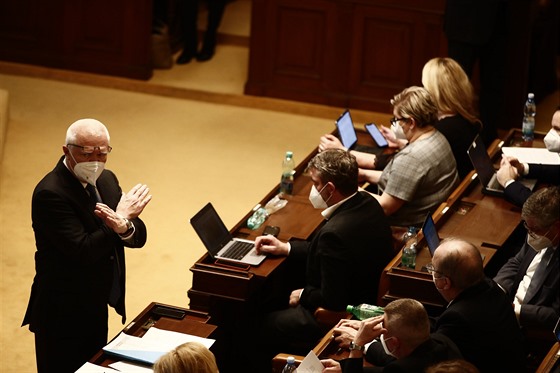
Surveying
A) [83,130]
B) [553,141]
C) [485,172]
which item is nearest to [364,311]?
[83,130]

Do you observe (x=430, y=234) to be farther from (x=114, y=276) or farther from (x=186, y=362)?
(x=186, y=362)

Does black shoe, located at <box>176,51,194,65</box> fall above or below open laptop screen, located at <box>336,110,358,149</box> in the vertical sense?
above

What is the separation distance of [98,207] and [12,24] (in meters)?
6.23

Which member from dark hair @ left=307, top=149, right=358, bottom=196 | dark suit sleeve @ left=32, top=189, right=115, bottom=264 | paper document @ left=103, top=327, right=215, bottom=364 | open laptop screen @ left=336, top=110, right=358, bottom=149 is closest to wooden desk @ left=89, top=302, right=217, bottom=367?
paper document @ left=103, top=327, right=215, bottom=364

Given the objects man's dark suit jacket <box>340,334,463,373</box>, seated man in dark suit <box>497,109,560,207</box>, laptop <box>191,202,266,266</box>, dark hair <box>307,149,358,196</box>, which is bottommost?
man's dark suit jacket <box>340,334,463,373</box>

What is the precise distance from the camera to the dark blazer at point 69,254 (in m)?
4.44

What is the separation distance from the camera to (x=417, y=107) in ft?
19.4

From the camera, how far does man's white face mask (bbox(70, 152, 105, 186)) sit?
14.8 ft

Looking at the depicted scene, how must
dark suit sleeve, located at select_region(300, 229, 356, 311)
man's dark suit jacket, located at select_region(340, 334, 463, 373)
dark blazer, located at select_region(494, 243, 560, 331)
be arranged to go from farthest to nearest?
dark suit sleeve, located at select_region(300, 229, 356, 311)
dark blazer, located at select_region(494, 243, 560, 331)
man's dark suit jacket, located at select_region(340, 334, 463, 373)

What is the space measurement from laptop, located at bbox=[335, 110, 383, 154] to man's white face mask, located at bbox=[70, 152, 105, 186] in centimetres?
256

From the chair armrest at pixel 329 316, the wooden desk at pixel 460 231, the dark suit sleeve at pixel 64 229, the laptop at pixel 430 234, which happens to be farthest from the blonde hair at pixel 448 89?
the dark suit sleeve at pixel 64 229

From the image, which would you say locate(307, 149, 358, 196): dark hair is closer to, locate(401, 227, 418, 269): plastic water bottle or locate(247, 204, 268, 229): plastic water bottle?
locate(401, 227, 418, 269): plastic water bottle

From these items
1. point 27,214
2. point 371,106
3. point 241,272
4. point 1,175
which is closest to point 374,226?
point 241,272

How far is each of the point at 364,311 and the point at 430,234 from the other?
0.64 m
